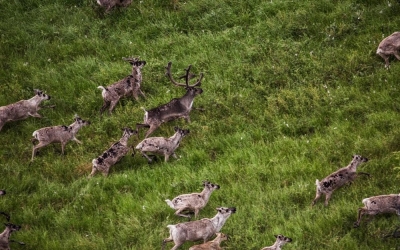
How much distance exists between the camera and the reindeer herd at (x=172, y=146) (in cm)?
973

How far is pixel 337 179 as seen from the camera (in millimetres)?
10500

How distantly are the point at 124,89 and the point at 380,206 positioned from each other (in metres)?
6.90

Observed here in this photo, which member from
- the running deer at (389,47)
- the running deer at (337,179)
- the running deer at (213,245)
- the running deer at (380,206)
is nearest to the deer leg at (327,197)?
the running deer at (337,179)

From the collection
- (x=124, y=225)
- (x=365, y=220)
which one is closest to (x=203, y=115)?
(x=124, y=225)

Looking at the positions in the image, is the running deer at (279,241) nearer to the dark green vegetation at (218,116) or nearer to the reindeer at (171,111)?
the dark green vegetation at (218,116)

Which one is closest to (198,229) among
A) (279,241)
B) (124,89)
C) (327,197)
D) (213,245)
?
(213,245)

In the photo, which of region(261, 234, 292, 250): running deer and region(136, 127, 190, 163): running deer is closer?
region(261, 234, 292, 250): running deer

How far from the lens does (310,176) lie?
1117 centimetres

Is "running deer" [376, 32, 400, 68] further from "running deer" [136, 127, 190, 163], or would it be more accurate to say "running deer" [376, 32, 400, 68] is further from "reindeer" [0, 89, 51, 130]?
"reindeer" [0, 89, 51, 130]

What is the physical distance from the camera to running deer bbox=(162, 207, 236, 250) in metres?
9.75

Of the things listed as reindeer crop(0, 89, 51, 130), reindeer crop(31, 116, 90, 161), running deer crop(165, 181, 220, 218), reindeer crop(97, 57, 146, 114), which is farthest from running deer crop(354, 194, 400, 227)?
reindeer crop(0, 89, 51, 130)

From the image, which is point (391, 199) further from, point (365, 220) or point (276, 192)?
point (276, 192)

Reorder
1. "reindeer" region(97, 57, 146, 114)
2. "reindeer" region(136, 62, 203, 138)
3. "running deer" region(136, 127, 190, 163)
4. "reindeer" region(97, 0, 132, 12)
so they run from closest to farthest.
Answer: "running deer" region(136, 127, 190, 163)
"reindeer" region(136, 62, 203, 138)
"reindeer" region(97, 57, 146, 114)
"reindeer" region(97, 0, 132, 12)

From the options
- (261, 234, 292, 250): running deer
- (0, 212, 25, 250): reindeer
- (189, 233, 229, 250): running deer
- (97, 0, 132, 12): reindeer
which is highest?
(97, 0, 132, 12): reindeer
